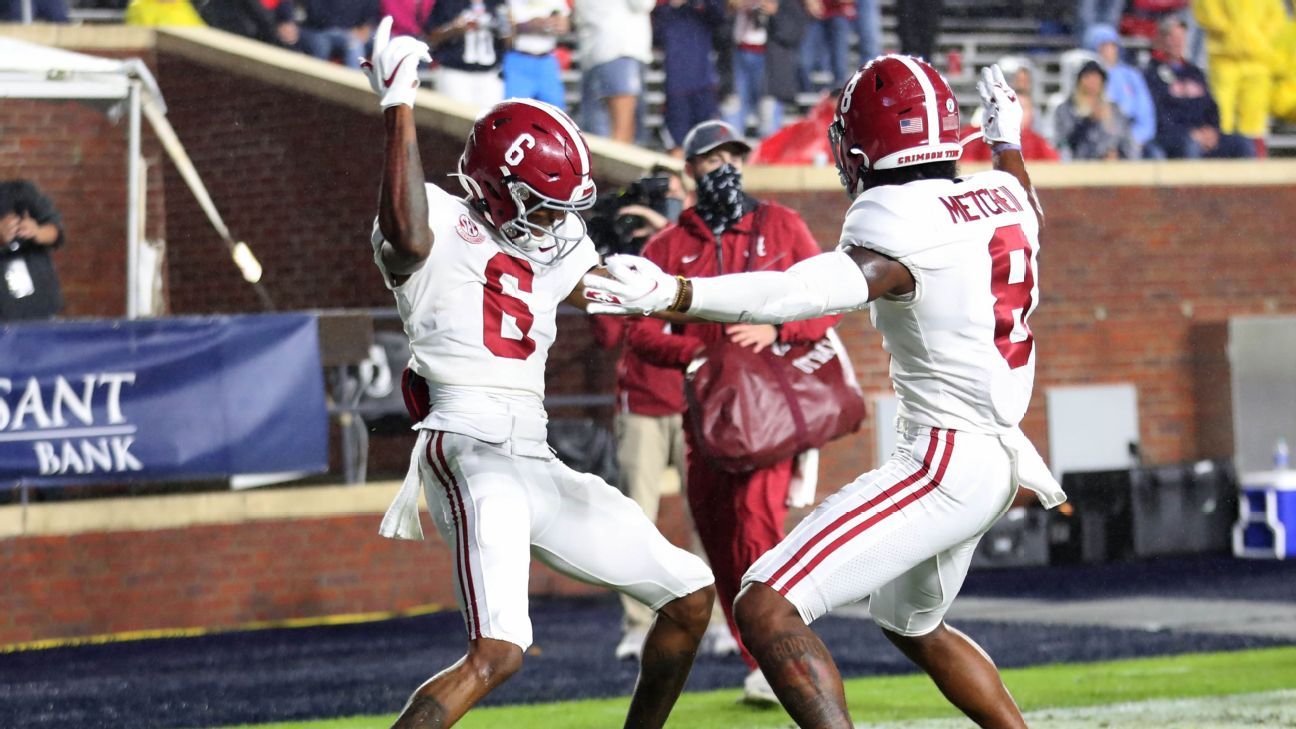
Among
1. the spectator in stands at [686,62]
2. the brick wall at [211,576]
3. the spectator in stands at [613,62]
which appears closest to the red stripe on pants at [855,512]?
the brick wall at [211,576]

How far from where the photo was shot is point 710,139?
293 inches

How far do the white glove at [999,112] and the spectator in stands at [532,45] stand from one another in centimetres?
734

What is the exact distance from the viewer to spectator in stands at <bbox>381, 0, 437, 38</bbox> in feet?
44.4

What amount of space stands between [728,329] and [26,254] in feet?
19.1

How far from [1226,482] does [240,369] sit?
270 inches

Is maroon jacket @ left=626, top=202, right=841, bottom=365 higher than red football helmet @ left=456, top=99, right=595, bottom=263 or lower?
lower

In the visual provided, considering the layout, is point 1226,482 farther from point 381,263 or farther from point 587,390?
point 381,263

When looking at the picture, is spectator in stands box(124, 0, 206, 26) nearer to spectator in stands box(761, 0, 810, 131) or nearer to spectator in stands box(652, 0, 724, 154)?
spectator in stands box(652, 0, 724, 154)

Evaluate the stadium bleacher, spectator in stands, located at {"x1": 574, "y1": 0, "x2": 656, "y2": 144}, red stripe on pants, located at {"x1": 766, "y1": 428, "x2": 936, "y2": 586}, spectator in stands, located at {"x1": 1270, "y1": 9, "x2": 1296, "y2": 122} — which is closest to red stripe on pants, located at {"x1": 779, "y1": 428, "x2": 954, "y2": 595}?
red stripe on pants, located at {"x1": 766, "y1": 428, "x2": 936, "y2": 586}

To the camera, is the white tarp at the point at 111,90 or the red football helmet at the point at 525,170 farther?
the white tarp at the point at 111,90

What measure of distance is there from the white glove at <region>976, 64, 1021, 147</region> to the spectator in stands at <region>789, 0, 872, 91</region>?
8.83m

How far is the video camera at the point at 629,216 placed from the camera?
26.8ft

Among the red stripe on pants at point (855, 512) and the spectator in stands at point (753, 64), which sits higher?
the spectator in stands at point (753, 64)

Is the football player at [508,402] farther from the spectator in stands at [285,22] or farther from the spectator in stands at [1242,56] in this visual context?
the spectator in stands at [1242,56]
